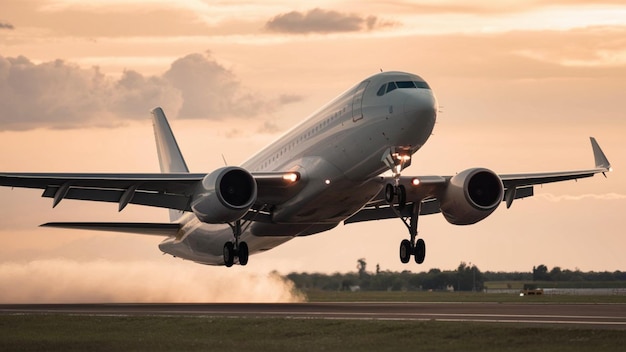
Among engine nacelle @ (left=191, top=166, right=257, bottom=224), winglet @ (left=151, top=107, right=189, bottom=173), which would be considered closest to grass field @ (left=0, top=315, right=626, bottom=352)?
engine nacelle @ (left=191, top=166, right=257, bottom=224)

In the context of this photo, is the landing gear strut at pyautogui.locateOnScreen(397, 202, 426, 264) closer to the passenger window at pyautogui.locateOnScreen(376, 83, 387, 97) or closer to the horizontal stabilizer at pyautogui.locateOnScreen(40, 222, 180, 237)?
the passenger window at pyautogui.locateOnScreen(376, 83, 387, 97)

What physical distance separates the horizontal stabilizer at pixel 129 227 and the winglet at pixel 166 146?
7.02 m

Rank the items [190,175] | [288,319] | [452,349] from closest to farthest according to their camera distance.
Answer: [452,349], [288,319], [190,175]

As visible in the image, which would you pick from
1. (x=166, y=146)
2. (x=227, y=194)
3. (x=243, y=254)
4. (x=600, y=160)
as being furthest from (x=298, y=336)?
(x=166, y=146)

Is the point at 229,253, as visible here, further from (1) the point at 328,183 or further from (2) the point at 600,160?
(2) the point at 600,160

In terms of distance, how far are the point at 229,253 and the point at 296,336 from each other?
20.7 meters

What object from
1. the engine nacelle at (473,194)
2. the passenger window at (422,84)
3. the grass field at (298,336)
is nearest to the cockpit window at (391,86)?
the passenger window at (422,84)

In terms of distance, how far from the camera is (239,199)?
4794 cm

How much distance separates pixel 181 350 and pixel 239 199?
62.9ft

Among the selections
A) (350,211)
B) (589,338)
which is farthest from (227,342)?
(350,211)

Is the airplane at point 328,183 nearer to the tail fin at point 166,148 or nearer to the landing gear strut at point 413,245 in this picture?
the landing gear strut at point 413,245

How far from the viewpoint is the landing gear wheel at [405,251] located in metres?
52.2

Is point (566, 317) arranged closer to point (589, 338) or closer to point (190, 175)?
point (589, 338)

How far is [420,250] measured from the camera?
5225 centimetres
